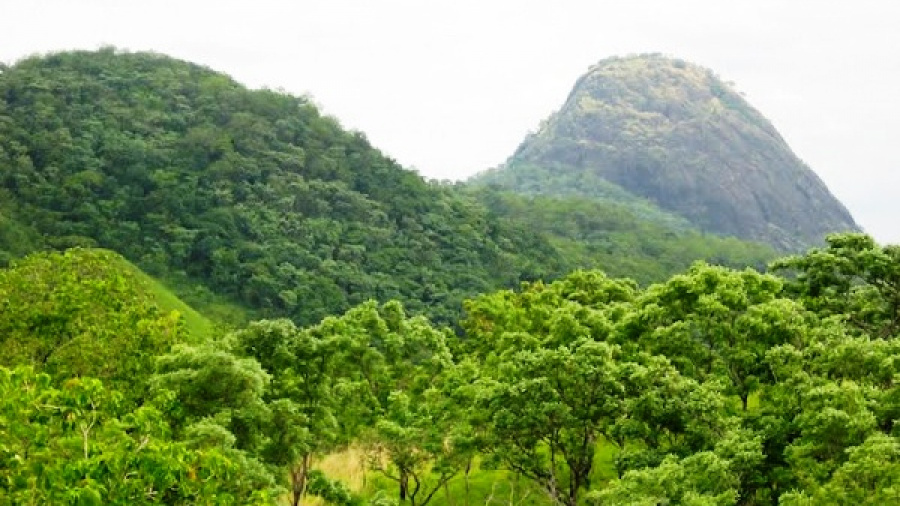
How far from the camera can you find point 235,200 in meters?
86.9

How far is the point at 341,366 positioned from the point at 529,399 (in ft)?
38.9

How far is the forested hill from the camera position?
7681 cm

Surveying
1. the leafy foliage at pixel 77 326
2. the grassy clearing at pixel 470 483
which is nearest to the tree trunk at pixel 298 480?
the grassy clearing at pixel 470 483

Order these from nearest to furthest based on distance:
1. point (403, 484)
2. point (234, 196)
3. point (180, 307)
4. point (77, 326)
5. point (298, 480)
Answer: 1. point (77, 326)
2. point (298, 480)
3. point (403, 484)
4. point (180, 307)
5. point (234, 196)

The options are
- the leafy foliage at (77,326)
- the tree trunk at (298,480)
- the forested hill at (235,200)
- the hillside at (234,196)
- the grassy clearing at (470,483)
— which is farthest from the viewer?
the hillside at (234,196)

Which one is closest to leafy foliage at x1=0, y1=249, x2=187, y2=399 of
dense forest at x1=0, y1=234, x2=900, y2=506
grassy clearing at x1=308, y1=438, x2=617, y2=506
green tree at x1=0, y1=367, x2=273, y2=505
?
dense forest at x1=0, y1=234, x2=900, y2=506

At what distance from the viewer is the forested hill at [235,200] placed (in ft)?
252

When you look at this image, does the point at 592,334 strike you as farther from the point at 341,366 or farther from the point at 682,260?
the point at 682,260

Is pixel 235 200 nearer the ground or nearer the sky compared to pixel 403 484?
nearer the sky

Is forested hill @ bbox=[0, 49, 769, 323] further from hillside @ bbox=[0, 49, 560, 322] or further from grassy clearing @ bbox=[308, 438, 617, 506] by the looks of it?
grassy clearing @ bbox=[308, 438, 617, 506]

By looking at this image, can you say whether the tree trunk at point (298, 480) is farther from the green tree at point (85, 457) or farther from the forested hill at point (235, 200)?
the forested hill at point (235, 200)

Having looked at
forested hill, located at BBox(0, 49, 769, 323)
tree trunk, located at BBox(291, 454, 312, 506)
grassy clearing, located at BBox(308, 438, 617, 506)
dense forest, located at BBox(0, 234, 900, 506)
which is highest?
forested hill, located at BBox(0, 49, 769, 323)

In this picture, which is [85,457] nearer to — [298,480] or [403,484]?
[298,480]

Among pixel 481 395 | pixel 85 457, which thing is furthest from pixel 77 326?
pixel 85 457
